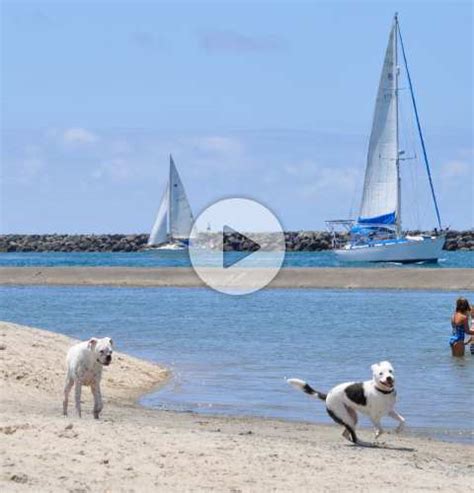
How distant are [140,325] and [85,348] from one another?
58.5 feet

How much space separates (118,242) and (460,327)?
111929 millimetres

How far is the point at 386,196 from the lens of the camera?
69.3 metres

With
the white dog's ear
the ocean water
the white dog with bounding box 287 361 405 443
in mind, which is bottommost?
the ocean water


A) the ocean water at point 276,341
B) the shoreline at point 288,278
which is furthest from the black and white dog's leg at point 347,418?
the shoreline at point 288,278

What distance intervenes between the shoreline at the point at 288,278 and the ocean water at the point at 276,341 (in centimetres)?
214

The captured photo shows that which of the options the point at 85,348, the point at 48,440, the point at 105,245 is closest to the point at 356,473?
the point at 48,440

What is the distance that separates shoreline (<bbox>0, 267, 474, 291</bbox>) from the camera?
4919 cm

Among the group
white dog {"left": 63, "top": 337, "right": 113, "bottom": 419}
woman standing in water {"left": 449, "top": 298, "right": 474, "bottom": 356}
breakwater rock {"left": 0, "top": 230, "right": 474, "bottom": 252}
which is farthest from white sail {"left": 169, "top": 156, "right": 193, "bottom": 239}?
white dog {"left": 63, "top": 337, "right": 113, "bottom": 419}

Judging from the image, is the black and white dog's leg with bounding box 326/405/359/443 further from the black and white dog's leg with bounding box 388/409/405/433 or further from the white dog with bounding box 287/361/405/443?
the black and white dog's leg with bounding box 388/409/405/433

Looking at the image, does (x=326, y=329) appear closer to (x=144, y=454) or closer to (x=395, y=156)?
(x=144, y=454)

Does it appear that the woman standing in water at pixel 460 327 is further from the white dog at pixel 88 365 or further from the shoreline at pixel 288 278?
the shoreline at pixel 288 278

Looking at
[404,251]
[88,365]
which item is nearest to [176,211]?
[404,251]
